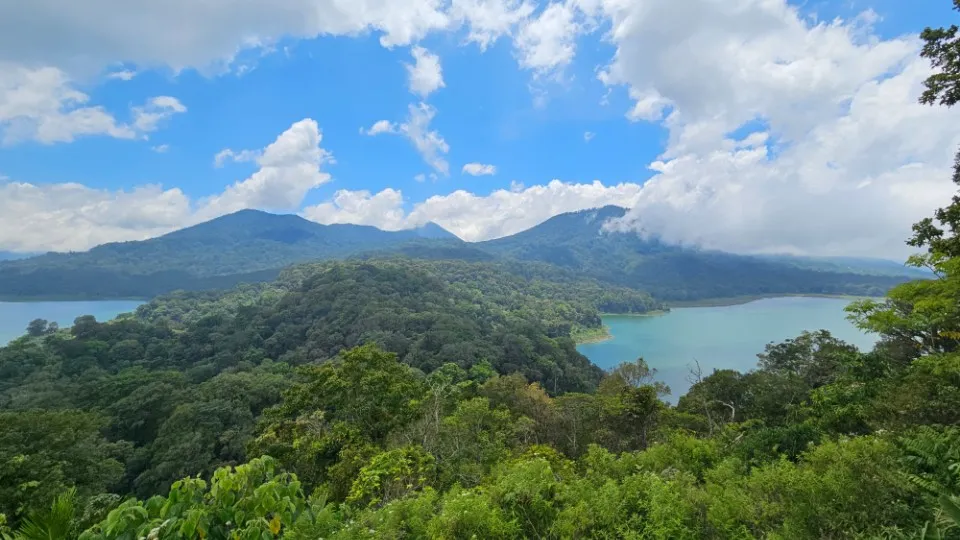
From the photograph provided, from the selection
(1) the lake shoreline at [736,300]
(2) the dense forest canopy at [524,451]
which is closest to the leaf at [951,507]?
(2) the dense forest canopy at [524,451]

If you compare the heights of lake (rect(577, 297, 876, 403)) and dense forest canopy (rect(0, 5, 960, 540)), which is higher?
dense forest canopy (rect(0, 5, 960, 540))

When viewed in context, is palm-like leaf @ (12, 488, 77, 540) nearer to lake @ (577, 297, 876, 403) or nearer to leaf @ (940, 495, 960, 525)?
leaf @ (940, 495, 960, 525)

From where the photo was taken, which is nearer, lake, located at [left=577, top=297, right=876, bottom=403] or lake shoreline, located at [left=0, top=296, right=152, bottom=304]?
lake, located at [left=577, top=297, right=876, bottom=403]

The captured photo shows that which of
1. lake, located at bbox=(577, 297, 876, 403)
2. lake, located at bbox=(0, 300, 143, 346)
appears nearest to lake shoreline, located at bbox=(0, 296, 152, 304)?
lake, located at bbox=(0, 300, 143, 346)

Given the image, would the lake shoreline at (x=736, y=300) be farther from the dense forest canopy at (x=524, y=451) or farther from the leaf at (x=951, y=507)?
the leaf at (x=951, y=507)

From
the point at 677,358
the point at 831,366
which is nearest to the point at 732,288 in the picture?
the point at 677,358

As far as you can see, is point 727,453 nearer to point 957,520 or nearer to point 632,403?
point 957,520
